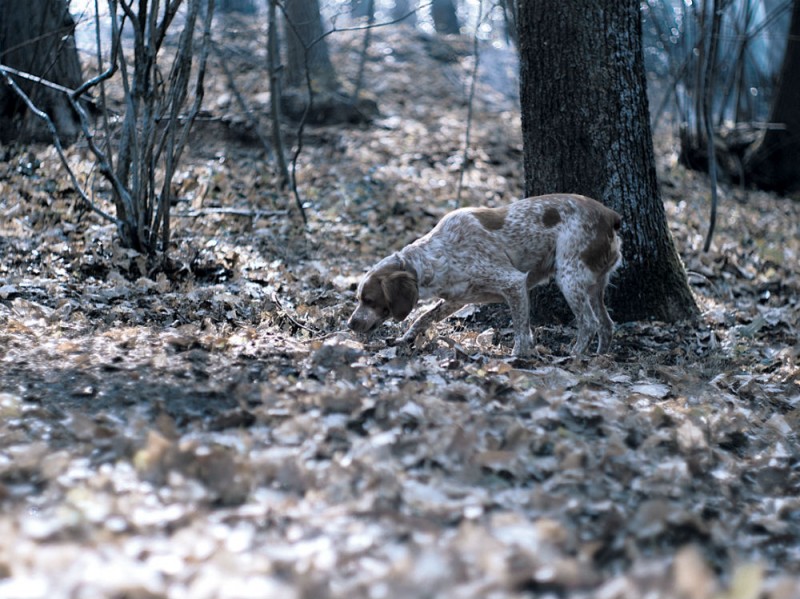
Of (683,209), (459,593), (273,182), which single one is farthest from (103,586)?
(683,209)

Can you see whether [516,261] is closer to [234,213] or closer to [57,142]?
[234,213]

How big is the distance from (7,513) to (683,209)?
10.1 metres

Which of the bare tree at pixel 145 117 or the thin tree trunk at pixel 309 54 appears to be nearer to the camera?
the bare tree at pixel 145 117

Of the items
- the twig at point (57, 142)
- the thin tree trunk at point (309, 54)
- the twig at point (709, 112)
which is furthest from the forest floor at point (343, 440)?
the thin tree trunk at point (309, 54)

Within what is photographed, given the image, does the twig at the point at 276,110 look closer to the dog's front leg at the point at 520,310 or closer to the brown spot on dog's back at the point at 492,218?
the brown spot on dog's back at the point at 492,218

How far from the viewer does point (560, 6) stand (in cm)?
619

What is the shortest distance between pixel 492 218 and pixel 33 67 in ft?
20.1

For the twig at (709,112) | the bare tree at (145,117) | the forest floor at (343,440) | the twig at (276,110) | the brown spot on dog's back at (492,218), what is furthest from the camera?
the twig at (276,110)

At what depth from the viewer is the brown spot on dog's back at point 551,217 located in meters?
Answer: 5.84

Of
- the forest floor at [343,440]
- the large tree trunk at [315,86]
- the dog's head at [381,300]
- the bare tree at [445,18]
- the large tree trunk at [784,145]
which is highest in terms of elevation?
the bare tree at [445,18]

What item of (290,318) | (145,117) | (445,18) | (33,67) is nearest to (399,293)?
(290,318)

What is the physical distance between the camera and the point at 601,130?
628cm

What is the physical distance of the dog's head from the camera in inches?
219

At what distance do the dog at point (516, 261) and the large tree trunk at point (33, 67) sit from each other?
551cm
